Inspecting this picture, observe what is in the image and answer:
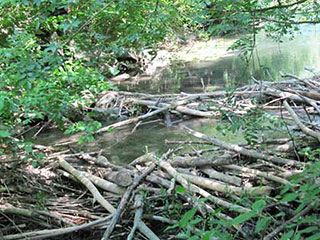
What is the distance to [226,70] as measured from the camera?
13.6m

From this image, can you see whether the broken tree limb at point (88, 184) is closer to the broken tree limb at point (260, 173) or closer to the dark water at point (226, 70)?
the broken tree limb at point (260, 173)

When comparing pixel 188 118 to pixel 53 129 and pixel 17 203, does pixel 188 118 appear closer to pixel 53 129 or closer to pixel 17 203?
pixel 53 129

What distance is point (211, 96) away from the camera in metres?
8.34

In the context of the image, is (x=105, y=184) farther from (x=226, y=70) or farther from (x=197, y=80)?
(x=226, y=70)

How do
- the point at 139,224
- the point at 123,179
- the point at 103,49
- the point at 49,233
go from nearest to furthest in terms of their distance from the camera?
the point at 139,224 → the point at 49,233 → the point at 123,179 → the point at 103,49

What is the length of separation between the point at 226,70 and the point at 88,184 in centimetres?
1032

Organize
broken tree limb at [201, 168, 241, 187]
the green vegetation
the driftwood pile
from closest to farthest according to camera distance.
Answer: the green vegetation
the driftwood pile
broken tree limb at [201, 168, 241, 187]

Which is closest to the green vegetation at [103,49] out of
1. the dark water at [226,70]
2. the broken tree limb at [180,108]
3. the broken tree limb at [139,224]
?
the broken tree limb at [139,224]

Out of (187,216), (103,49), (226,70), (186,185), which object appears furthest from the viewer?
(226,70)

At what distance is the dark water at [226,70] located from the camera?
11.3 metres

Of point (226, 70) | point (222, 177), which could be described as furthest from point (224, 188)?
point (226, 70)

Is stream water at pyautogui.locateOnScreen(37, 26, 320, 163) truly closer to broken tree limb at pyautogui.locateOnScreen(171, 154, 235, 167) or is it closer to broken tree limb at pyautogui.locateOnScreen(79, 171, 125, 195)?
broken tree limb at pyautogui.locateOnScreen(171, 154, 235, 167)

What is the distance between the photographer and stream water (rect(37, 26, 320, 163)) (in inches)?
263

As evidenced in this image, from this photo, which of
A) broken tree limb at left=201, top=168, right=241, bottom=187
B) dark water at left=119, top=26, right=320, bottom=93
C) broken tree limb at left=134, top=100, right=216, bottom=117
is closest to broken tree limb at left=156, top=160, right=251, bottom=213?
broken tree limb at left=201, top=168, right=241, bottom=187
